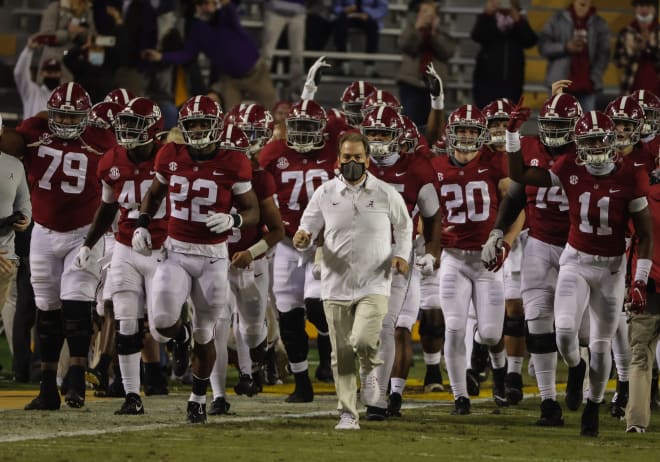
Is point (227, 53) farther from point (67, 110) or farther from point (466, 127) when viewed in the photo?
point (67, 110)

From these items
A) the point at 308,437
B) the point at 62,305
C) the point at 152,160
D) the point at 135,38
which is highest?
the point at 135,38

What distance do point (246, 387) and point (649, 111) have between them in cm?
328

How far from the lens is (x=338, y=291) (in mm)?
8547

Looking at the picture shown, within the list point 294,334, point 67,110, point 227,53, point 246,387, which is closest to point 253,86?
point 227,53

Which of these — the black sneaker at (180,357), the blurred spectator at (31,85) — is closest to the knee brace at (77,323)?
the black sneaker at (180,357)

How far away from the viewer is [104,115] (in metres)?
10.0

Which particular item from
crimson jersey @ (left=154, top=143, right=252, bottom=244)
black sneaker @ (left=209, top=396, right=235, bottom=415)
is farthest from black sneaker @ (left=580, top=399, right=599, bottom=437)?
crimson jersey @ (left=154, top=143, right=252, bottom=244)

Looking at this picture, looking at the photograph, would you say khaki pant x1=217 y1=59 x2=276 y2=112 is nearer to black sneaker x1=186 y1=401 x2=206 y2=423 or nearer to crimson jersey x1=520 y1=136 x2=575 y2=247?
crimson jersey x1=520 y1=136 x2=575 y2=247

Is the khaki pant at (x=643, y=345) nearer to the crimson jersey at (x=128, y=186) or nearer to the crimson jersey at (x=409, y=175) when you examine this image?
the crimson jersey at (x=409, y=175)

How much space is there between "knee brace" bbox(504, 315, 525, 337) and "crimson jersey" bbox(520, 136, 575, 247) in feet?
4.44

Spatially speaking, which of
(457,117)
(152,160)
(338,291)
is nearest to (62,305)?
(152,160)

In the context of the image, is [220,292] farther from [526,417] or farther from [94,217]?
[526,417]

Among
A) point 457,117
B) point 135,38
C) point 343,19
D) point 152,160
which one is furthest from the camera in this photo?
point 343,19

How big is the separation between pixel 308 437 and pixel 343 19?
350 inches
